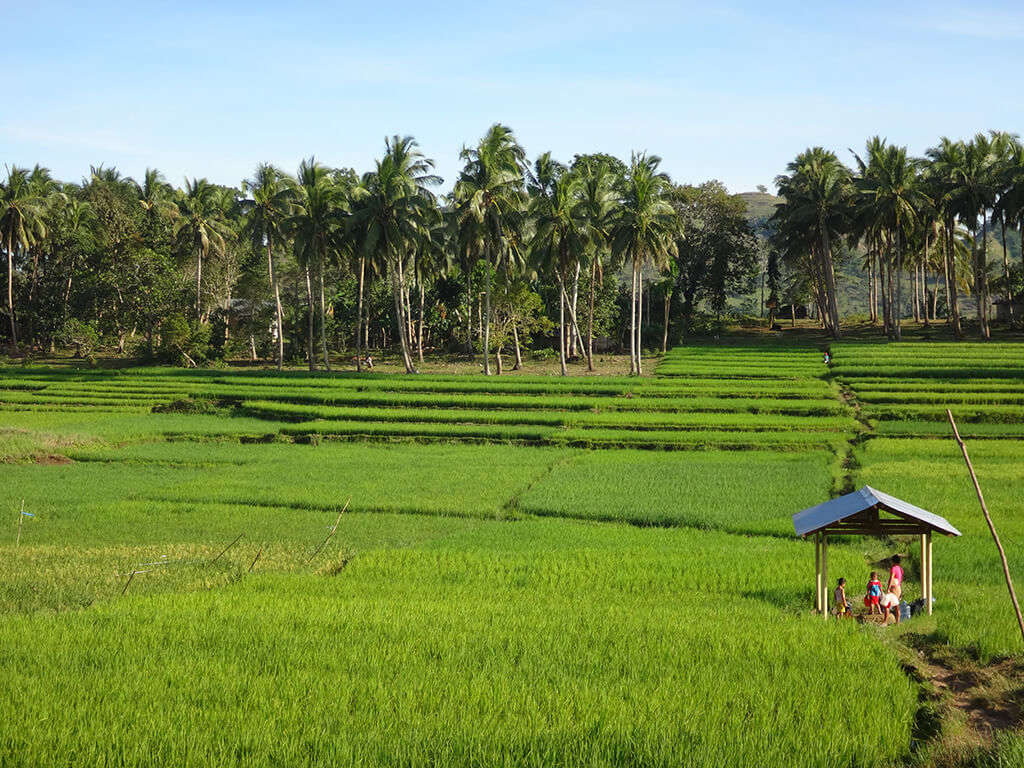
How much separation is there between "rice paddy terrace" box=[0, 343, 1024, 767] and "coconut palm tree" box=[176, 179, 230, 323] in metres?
23.2

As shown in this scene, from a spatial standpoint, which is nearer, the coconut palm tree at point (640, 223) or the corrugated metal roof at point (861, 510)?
the corrugated metal roof at point (861, 510)

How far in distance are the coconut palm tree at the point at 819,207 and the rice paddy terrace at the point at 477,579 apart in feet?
67.1

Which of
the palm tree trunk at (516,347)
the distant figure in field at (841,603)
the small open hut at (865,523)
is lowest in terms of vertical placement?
the distant figure in field at (841,603)

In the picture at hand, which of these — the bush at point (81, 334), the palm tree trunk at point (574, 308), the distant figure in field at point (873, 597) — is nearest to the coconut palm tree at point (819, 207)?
the palm tree trunk at point (574, 308)

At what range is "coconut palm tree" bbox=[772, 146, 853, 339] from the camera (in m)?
58.2

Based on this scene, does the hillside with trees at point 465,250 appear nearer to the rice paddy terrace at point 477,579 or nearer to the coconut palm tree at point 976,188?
the coconut palm tree at point 976,188

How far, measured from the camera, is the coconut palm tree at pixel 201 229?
60812 mm

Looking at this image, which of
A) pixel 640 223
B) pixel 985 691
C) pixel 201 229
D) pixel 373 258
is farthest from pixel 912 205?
pixel 985 691

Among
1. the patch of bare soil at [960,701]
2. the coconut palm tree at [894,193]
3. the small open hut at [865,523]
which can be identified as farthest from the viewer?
the coconut palm tree at [894,193]

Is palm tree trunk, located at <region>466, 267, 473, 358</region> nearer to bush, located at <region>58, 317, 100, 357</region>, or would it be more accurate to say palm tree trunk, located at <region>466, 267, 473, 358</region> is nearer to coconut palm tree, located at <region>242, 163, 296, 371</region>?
coconut palm tree, located at <region>242, 163, 296, 371</region>

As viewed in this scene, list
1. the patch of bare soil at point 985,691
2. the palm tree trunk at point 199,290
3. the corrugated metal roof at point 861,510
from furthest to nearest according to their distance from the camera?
the palm tree trunk at point 199,290 → the corrugated metal roof at point 861,510 → the patch of bare soil at point 985,691

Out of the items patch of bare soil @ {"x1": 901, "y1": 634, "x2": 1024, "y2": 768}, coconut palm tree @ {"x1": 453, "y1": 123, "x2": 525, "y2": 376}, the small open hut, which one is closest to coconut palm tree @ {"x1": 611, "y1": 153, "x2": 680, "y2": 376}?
coconut palm tree @ {"x1": 453, "y1": 123, "x2": 525, "y2": 376}

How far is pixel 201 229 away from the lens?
60.4 meters

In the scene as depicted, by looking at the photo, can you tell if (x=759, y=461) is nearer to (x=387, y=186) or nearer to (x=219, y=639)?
(x=219, y=639)
